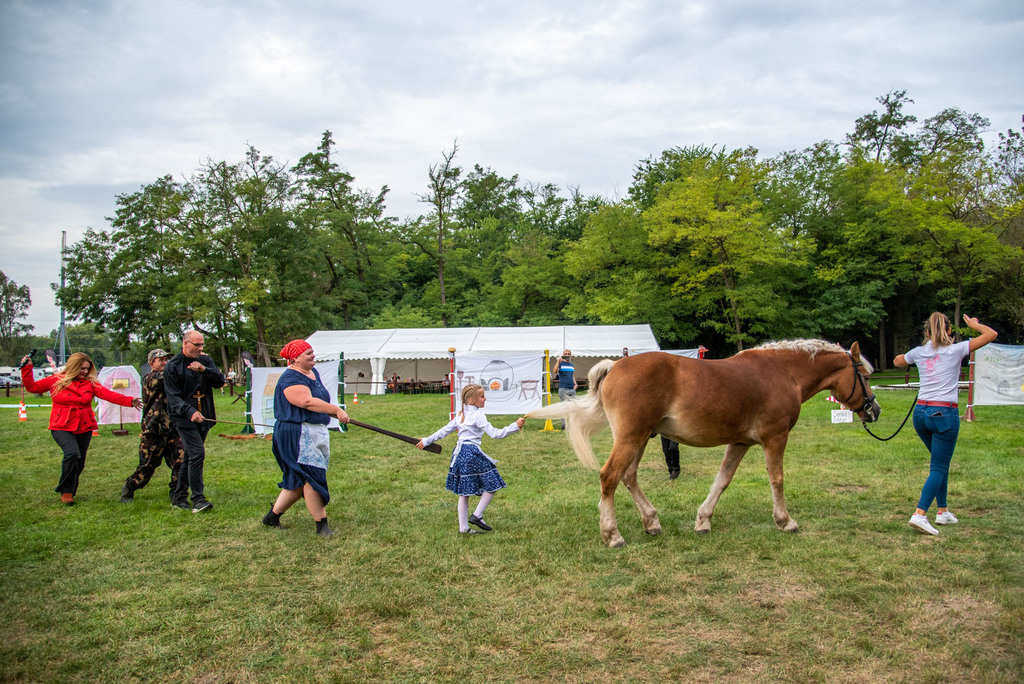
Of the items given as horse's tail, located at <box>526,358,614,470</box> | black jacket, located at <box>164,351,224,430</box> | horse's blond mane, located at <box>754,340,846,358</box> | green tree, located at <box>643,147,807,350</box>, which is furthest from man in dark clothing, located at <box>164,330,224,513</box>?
green tree, located at <box>643,147,807,350</box>

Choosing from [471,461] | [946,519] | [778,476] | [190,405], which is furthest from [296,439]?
[946,519]

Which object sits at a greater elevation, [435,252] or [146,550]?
[435,252]

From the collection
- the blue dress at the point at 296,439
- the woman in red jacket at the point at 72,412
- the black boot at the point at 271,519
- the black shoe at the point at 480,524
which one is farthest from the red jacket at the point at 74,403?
the black shoe at the point at 480,524

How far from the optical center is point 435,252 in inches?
1784

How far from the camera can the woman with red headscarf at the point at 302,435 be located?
19.2 ft

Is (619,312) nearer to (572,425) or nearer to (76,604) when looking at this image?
(572,425)

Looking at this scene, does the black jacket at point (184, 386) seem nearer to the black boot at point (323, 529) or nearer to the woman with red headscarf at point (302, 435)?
the woman with red headscarf at point (302, 435)

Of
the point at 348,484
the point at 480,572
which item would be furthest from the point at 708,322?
the point at 480,572

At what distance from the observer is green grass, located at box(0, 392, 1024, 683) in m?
3.47

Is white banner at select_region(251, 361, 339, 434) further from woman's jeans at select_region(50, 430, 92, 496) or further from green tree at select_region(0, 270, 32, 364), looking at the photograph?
green tree at select_region(0, 270, 32, 364)

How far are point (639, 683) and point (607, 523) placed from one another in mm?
2391

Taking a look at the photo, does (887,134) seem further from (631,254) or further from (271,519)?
(271,519)

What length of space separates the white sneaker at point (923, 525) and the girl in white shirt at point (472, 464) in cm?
364

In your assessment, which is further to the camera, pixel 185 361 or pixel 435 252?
pixel 435 252
